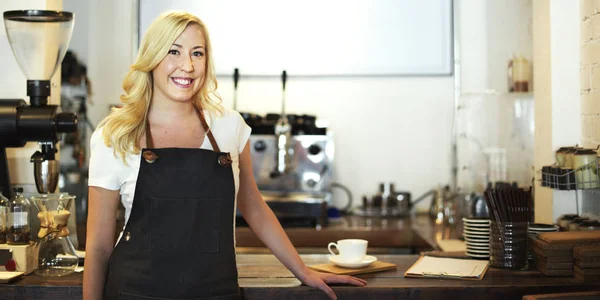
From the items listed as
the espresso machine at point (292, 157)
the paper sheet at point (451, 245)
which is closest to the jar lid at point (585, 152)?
the paper sheet at point (451, 245)

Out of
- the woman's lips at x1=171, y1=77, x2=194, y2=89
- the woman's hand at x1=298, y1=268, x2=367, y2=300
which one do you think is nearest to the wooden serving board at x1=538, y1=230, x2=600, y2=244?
the woman's hand at x1=298, y1=268, x2=367, y2=300

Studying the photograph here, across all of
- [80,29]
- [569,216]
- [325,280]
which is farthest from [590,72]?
[80,29]

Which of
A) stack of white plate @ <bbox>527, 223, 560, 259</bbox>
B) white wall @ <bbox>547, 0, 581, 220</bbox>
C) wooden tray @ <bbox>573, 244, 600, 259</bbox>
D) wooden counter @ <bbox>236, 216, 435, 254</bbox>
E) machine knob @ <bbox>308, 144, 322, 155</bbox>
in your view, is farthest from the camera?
machine knob @ <bbox>308, 144, 322, 155</bbox>

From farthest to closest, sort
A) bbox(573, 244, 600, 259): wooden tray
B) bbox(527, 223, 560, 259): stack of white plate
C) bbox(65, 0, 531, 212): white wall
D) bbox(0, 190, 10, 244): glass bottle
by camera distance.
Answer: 1. bbox(65, 0, 531, 212): white wall
2. bbox(527, 223, 560, 259): stack of white plate
3. bbox(0, 190, 10, 244): glass bottle
4. bbox(573, 244, 600, 259): wooden tray

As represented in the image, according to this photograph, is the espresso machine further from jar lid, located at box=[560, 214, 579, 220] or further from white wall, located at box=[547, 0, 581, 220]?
jar lid, located at box=[560, 214, 579, 220]

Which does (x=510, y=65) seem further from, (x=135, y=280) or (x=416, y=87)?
(x=135, y=280)

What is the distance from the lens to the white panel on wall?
4941mm

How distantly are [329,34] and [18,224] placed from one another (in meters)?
2.88

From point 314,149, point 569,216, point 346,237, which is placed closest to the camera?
point 569,216

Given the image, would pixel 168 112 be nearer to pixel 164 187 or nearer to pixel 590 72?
pixel 164 187

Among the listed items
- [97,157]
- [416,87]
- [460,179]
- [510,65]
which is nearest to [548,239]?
[97,157]

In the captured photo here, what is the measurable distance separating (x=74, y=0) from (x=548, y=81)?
2805 millimetres

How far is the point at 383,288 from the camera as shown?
2.33m

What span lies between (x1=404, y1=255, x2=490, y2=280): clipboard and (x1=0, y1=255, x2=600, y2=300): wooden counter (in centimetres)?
3
